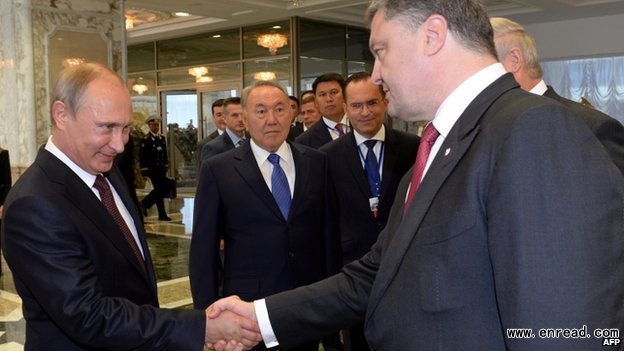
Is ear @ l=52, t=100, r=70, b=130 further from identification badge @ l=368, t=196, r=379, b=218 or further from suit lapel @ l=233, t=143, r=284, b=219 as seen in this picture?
identification badge @ l=368, t=196, r=379, b=218

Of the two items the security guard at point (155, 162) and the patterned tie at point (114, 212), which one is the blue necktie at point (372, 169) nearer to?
the patterned tie at point (114, 212)

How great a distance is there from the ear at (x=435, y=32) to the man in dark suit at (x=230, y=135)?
4801 mm

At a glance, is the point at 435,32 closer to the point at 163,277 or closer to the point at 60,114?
the point at 60,114

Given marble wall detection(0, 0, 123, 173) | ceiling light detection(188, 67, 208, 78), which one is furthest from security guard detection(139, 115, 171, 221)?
marble wall detection(0, 0, 123, 173)

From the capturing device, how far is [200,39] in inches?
597

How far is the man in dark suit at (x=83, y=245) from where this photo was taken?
1779 mm

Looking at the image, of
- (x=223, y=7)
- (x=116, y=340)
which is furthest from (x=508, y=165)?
(x=223, y=7)

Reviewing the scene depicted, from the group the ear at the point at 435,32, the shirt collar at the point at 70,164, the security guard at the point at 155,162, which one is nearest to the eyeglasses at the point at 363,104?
the shirt collar at the point at 70,164

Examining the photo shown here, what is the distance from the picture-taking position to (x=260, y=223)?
9.96ft

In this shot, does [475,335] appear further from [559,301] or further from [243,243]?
[243,243]

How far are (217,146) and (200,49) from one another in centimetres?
965

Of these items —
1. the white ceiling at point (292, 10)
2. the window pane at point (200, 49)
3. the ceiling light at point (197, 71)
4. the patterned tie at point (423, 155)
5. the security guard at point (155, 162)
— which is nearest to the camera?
the patterned tie at point (423, 155)

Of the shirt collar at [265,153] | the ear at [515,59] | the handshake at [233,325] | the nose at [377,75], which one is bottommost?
the handshake at [233,325]

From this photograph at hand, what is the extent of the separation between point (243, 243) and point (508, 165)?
2.04 m
